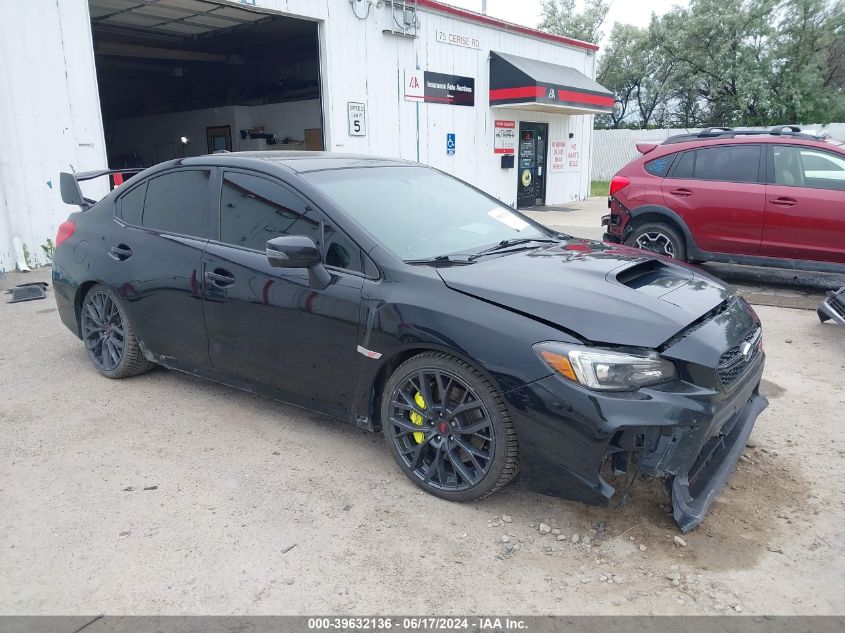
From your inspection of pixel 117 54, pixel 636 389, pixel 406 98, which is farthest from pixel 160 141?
pixel 636 389

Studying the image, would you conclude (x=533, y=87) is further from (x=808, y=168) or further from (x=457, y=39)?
(x=808, y=168)

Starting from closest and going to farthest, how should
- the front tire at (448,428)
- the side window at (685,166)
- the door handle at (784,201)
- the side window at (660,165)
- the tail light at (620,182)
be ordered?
the front tire at (448,428) < the door handle at (784,201) < the side window at (685,166) < the side window at (660,165) < the tail light at (620,182)

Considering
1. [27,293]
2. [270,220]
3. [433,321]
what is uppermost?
[270,220]

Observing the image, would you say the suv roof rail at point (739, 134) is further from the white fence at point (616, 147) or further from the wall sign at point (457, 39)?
the white fence at point (616, 147)

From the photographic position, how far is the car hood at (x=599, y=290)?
2771 millimetres

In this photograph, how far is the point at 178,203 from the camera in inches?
168

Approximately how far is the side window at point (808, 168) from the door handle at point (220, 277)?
615 centimetres

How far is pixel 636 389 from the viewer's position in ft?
8.74

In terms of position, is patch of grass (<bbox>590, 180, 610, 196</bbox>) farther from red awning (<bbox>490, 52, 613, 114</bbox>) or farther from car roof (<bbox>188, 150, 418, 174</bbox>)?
car roof (<bbox>188, 150, 418, 174</bbox>)

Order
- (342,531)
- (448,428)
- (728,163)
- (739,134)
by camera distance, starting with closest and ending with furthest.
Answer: (342,531)
(448,428)
(728,163)
(739,134)

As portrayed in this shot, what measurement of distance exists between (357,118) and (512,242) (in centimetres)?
980

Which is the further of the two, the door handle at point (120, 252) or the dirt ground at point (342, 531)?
the door handle at point (120, 252)

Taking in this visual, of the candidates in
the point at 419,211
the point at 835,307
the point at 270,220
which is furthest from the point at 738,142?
the point at 270,220

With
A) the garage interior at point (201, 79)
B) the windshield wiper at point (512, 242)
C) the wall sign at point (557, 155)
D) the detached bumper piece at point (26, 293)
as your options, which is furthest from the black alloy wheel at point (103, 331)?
the wall sign at point (557, 155)
